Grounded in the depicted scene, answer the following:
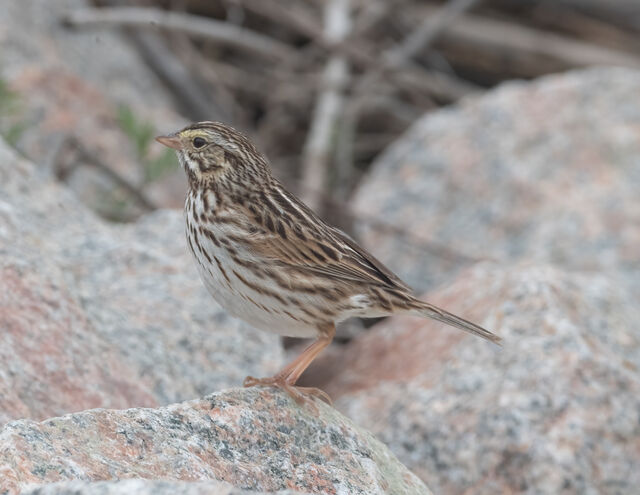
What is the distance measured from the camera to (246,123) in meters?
10.5

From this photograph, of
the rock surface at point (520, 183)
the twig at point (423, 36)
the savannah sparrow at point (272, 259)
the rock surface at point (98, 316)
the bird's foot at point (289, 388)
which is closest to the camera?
the bird's foot at point (289, 388)

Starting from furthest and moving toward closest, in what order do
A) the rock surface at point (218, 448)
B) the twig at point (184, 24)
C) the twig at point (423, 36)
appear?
1. the twig at point (423, 36)
2. the twig at point (184, 24)
3. the rock surface at point (218, 448)

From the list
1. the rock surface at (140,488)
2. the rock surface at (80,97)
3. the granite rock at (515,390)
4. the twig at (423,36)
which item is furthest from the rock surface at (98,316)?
the twig at (423,36)

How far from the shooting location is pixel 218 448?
12.1ft

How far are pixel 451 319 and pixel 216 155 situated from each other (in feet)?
4.60

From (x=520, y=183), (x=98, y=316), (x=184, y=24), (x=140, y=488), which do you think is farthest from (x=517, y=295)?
(x=184, y=24)

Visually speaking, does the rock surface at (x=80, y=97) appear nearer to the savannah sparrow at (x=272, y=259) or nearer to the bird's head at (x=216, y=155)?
the bird's head at (x=216, y=155)

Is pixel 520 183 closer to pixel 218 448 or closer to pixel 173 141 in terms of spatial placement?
pixel 173 141

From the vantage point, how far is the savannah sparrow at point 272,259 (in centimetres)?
465

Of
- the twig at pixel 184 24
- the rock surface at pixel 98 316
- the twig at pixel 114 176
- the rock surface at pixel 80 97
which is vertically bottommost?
the rock surface at pixel 98 316

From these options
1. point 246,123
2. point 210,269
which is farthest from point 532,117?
point 210,269

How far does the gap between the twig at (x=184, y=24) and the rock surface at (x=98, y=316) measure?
3.36 metres

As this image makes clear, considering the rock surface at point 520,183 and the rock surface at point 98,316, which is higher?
the rock surface at point 520,183

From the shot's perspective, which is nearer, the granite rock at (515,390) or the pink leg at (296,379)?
the pink leg at (296,379)
